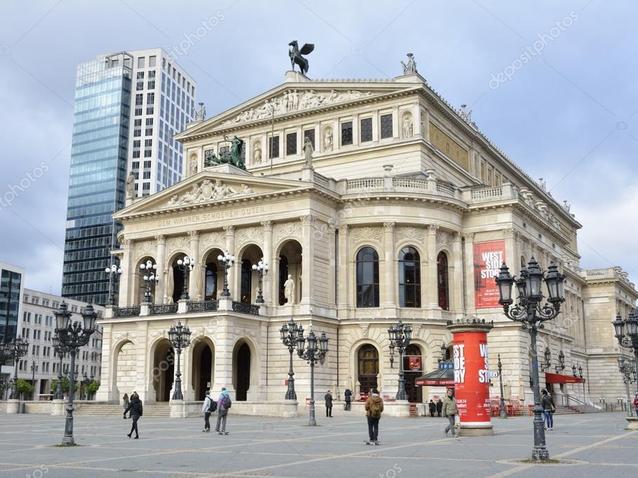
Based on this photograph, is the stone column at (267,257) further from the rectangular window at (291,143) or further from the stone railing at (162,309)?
the rectangular window at (291,143)

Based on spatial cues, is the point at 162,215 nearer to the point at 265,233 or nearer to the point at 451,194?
the point at 265,233

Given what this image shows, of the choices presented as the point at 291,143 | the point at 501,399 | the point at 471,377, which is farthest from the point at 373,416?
the point at 291,143

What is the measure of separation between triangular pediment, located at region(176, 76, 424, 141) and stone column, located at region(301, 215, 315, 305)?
14887mm

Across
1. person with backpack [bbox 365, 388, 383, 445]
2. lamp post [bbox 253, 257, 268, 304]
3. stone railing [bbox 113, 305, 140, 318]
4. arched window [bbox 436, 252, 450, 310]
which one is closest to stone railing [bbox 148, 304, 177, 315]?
stone railing [bbox 113, 305, 140, 318]

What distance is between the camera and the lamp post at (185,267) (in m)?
57.1

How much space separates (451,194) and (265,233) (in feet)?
46.7

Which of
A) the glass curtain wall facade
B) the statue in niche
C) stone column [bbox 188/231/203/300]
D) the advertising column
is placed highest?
the glass curtain wall facade

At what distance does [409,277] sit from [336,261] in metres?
5.34

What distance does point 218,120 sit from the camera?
72.4 m

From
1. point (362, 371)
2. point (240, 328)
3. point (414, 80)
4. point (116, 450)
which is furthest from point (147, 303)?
point (116, 450)

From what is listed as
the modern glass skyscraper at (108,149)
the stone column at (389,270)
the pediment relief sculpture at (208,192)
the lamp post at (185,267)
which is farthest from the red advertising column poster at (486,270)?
the modern glass skyscraper at (108,149)

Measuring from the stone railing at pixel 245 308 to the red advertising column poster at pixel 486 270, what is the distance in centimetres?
1634

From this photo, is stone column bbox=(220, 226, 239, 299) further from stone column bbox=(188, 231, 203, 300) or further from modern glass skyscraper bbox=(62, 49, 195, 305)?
modern glass skyscraper bbox=(62, 49, 195, 305)

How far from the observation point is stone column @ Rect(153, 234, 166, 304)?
6003 cm
